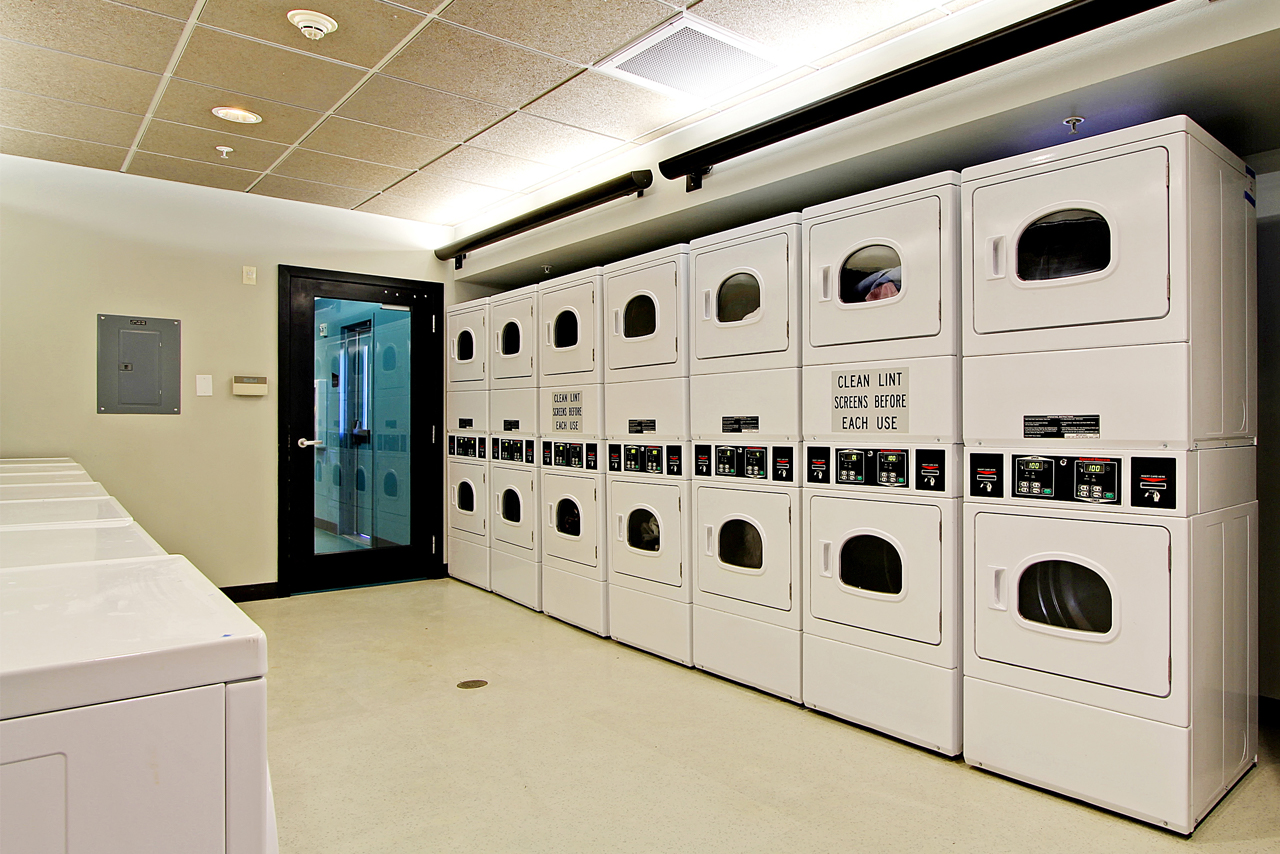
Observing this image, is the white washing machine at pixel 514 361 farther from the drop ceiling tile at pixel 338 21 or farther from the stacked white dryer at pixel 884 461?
the stacked white dryer at pixel 884 461

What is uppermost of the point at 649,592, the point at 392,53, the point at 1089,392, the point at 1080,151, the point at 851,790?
the point at 392,53

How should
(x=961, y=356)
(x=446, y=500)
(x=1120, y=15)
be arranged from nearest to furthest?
(x=1120, y=15)
(x=961, y=356)
(x=446, y=500)

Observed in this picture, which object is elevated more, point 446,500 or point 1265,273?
point 1265,273

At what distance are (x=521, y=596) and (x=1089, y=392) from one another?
144 inches

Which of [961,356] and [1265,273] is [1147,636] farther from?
[1265,273]

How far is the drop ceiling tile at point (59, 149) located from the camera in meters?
4.06

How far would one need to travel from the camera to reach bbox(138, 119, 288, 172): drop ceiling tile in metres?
3.97

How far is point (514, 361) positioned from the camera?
16.6 ft

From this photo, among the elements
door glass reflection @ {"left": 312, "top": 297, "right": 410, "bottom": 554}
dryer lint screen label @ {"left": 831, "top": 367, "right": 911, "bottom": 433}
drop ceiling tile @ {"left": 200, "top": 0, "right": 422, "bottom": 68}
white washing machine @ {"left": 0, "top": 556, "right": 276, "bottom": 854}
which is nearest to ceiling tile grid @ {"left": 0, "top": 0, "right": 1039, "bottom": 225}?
drop ceiling tile @ {"left": 200, "top": 0, "right": 422, "bottom": 68}

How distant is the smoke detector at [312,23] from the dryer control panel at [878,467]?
8.38 feet

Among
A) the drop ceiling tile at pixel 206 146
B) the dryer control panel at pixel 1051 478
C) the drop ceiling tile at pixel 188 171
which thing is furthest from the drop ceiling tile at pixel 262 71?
the dryer control panel at pixel 1051 478

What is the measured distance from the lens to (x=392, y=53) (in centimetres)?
309

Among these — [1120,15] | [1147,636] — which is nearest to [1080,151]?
[1120,15]

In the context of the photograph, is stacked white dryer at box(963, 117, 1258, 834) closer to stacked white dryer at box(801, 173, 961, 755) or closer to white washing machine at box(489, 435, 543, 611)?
stacked white dryer at box(801, 173, 961, 755)
